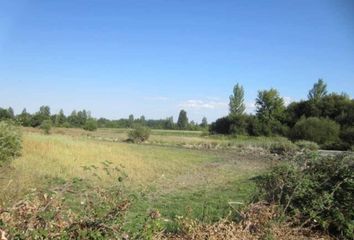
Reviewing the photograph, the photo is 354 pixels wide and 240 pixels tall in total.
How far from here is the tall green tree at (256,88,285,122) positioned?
7038 centimetres

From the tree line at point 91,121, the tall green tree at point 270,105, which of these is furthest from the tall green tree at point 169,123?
the tall green tree at point 270,105

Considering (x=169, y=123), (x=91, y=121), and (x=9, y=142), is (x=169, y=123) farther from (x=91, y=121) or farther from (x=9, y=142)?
(x=9, y=142)

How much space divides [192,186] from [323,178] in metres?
10.2

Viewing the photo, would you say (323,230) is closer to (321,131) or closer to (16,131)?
(16,131)

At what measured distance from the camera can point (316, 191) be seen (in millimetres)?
7215

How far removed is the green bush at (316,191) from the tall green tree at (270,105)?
6239 centimetres

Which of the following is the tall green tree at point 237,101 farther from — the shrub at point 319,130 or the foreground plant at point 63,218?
the foreground plant at point 63,218

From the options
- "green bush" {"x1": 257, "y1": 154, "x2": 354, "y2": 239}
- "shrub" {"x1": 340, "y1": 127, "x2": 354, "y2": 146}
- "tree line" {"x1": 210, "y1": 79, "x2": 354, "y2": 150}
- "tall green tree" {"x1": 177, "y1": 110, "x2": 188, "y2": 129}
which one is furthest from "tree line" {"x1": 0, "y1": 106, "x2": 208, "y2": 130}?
"green bush" {"x1": 257, "y1": 154, "x2": 354, "y2": 239}

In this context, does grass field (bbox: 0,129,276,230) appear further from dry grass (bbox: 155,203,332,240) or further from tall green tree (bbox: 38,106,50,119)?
tall green tree (bbox: 38,106,50,119)

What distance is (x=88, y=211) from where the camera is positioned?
465 cm

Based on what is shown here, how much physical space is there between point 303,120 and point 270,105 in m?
12.0

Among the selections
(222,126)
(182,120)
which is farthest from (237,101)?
(182,120)

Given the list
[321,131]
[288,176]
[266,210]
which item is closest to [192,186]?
[288,176]

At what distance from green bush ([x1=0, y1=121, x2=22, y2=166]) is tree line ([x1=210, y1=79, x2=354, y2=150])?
3465 cm
